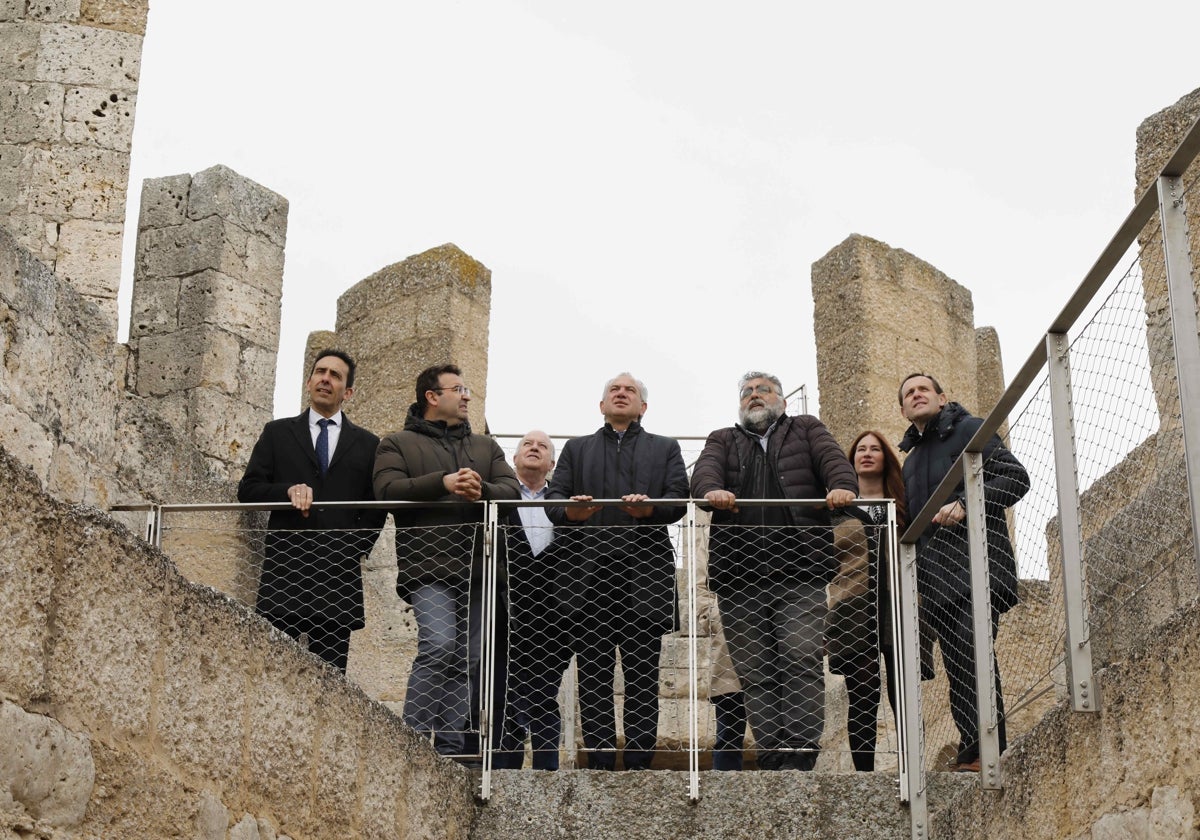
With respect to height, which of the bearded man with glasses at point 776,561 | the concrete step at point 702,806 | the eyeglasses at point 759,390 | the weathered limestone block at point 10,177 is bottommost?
the concrete step at point 702,806

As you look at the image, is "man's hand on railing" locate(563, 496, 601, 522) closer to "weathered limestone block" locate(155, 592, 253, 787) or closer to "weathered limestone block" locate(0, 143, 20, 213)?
"weathered limestone block" locate(155, 592, 253, 787)

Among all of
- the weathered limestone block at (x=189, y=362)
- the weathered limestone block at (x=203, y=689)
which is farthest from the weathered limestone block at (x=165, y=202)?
the weathered limestone block at (x=203, y=689)

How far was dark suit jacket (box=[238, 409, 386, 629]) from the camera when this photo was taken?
290 inches

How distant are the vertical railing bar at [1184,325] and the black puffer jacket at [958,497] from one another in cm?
138

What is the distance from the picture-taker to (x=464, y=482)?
732cm

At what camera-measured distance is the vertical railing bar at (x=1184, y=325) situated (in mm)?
4406

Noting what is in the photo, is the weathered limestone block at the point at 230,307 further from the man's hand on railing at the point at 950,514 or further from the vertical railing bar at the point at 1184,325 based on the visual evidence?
the vertical railing bar at the point at 1184,325

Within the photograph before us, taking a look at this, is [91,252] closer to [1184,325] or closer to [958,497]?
[958,497]

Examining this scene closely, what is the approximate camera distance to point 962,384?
1429cm

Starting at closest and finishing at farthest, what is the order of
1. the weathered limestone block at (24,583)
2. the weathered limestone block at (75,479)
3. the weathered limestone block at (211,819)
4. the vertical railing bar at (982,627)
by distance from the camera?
the weathered limestone block at (24,583) → the weathered limestone block at (211,819) → the vertical railing bar at (982,627) → the weathered limestone block at (75,479)

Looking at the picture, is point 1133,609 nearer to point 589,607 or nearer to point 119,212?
point 589,607

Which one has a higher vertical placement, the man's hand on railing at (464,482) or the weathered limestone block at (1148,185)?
the weathered limestone block at (1148,185)

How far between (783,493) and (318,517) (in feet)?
6.21

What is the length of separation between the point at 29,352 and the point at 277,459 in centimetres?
112
